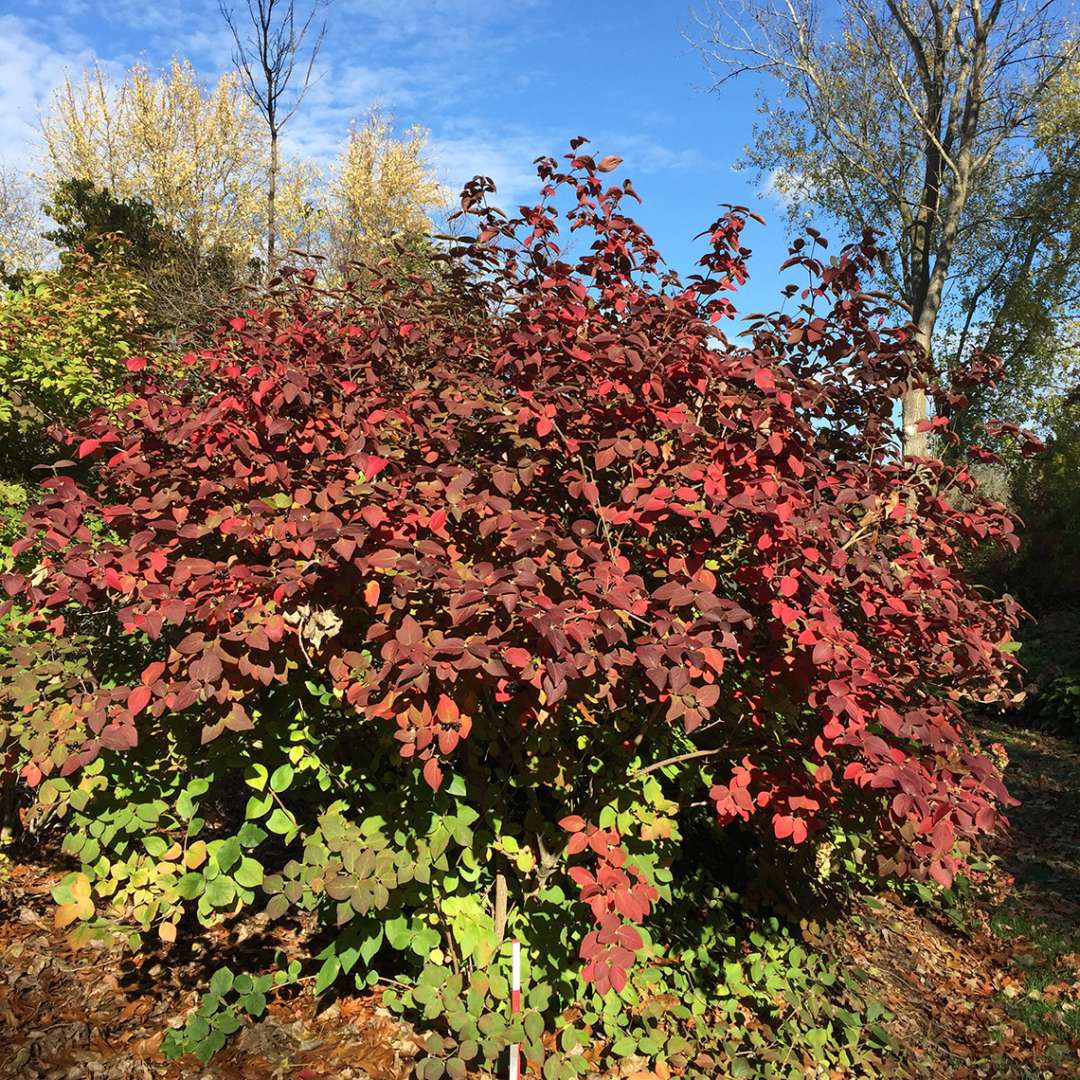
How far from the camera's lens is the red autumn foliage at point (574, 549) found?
6.42ft

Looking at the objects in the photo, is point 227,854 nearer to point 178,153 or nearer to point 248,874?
point 248,874

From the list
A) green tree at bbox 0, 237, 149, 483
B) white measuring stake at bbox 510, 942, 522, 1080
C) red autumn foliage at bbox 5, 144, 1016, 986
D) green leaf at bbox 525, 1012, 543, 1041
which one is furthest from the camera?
green tree at bbox 0, 237, 149, 483

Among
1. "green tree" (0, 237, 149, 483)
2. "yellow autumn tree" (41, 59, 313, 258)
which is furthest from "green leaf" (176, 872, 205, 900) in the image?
"yellow autumn tree" (41, 59, 313, 258)

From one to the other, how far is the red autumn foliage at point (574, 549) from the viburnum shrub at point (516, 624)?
0.01 meters

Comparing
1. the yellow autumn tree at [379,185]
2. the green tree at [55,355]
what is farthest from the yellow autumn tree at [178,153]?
the green tree at [55,355]

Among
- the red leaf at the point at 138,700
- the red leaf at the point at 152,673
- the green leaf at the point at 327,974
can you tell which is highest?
the red leaf at the point at 152,673

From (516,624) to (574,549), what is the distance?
0.25m

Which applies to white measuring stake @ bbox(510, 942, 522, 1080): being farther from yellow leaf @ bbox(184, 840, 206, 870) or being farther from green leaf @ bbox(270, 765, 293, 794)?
yellow leaf @ bbox(184, 840, 206, 870)

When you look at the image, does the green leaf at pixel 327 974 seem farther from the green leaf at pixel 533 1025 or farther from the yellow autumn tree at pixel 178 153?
the yellow autumn tree at pixel 178 153

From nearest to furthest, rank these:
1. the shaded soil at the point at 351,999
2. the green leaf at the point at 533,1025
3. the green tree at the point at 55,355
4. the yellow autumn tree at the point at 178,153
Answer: the green leaf at the point at 533,1025 < the shaded soil at the point at 351,999 < the green tree at the point at 55,355 < the yellow autumn tree at the point at 178,153

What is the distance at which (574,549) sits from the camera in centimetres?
203

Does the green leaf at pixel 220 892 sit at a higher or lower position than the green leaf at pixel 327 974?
higher

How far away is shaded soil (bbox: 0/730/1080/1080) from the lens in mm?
2627

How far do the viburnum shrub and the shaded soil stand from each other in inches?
10.9
